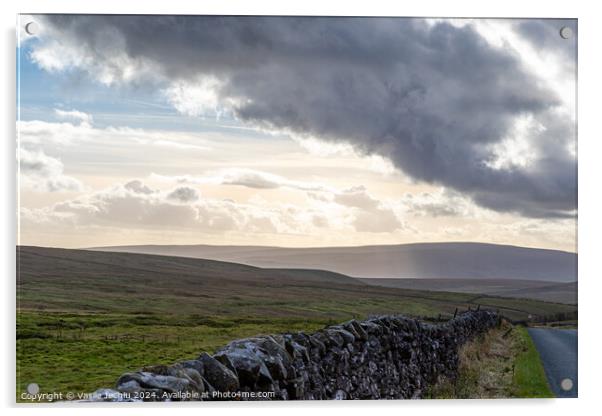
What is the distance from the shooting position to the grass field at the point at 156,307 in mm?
10734

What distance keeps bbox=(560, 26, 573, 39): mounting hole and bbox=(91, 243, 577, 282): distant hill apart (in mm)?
3780

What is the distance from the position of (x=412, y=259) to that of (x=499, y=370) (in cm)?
252

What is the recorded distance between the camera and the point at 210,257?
39.7ft

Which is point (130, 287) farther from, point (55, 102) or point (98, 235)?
point (55, 102)

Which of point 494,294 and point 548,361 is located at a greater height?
point 494,294

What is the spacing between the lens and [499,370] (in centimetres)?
1196

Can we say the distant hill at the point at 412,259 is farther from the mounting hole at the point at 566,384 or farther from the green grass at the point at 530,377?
the mounting hole at the point at 566,384

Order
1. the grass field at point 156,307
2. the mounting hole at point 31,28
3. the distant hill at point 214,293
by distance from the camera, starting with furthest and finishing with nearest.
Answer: the distant hill at point 214,293 → the mounting hole at point 31,28 → the grass field at point 156,307

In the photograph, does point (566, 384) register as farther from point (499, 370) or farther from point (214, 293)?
point (214, 293)

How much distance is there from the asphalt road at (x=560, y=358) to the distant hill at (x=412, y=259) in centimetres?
98

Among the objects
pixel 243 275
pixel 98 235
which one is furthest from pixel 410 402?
pixel 98 235

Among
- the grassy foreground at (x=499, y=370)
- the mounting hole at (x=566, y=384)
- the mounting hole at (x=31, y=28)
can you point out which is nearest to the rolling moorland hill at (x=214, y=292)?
the grassy foreground at (x=499, y=370)

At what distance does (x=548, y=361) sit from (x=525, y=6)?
6217 mm

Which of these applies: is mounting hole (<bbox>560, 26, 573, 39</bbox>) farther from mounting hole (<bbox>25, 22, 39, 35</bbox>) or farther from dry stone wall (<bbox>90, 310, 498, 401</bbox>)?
mounting hole (<bbox>25, 22, 39, 35</bbox>)
